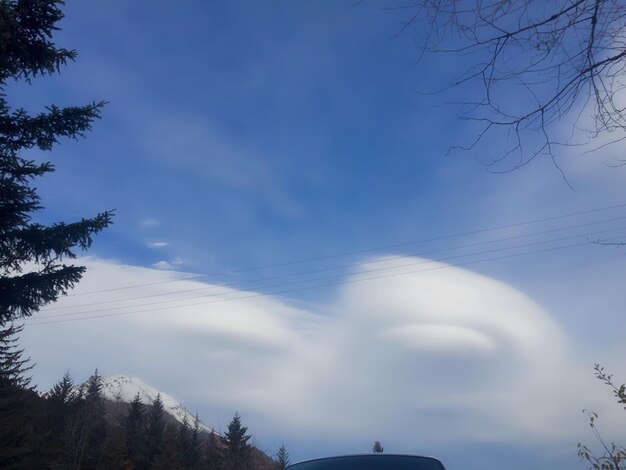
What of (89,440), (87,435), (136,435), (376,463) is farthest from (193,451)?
(376,463)

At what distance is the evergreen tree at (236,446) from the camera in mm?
36084

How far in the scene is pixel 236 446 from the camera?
44.7m

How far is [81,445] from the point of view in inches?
1160

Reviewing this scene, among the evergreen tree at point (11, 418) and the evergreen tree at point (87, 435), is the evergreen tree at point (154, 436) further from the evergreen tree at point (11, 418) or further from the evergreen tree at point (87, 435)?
the evergreen tree at point (11, 418)

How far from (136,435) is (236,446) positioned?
12921mm

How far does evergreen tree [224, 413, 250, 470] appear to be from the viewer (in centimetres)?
3608

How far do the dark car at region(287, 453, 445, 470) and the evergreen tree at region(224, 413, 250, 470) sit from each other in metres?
31.4

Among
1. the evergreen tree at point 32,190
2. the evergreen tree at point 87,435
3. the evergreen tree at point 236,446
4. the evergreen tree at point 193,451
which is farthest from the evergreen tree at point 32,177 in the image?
the evergreen tree at point 193,451

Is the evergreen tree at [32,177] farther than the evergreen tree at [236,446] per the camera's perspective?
No

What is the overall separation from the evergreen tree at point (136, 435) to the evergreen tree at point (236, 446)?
21.1 feet

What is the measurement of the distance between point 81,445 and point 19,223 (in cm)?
2245

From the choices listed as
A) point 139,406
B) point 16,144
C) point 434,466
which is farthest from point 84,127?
point 139,406

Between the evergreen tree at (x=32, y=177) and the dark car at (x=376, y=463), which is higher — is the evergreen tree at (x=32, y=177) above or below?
above

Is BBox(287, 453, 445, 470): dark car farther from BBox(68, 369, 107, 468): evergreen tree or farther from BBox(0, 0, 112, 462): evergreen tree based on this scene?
BBox(68, 369, 107, 468): evergreen tree
